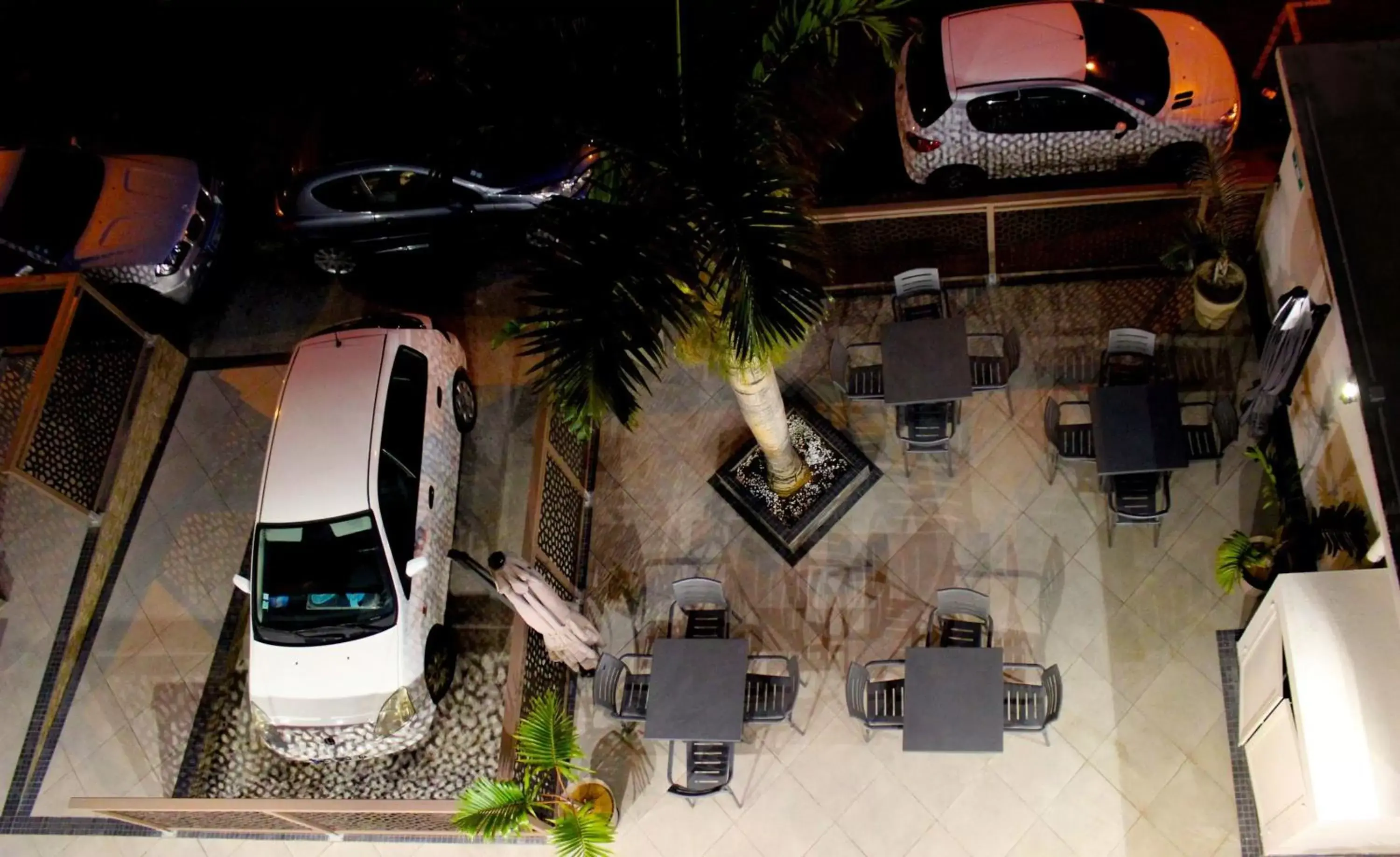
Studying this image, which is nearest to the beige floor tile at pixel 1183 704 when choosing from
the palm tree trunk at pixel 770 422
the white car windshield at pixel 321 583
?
the palm tree trunk at pixel 770 422

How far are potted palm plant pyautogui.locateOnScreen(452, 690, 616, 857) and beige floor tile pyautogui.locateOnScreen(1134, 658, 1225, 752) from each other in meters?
3.88

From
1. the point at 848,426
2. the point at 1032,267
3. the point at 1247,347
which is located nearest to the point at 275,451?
the point at 848,426

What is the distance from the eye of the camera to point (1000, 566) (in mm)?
7852

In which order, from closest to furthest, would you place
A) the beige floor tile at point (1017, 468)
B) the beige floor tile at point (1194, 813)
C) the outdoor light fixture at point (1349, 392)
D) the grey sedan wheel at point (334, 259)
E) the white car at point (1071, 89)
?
the outdoor light fixture at point (1349, 392)
the beige floor tile at point (1194, 813)
the beige floor tile at point (1017, 468)
the white car at point (1071, 89)
the grey sedan wheel at point (334, 259)

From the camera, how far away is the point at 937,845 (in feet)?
23.4

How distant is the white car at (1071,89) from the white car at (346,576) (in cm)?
512

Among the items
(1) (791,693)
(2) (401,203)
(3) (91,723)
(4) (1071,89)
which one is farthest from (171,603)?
(4) (1071,89)

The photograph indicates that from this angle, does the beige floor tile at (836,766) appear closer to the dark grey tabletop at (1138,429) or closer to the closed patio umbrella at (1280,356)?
the dark grey tabletop at (1138,429)

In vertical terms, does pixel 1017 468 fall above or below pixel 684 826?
above

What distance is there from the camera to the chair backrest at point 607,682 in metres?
7.27

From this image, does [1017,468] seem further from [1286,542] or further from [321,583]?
[321,583]

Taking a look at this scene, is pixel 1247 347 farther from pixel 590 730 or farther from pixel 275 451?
pixel 275 451

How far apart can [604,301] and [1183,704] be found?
517cm

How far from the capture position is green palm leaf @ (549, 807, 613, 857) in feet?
21.5
